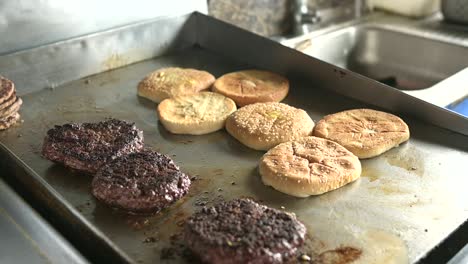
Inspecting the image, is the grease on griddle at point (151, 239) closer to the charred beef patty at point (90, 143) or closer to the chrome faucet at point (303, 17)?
the charred beef patty at point (90, 143)

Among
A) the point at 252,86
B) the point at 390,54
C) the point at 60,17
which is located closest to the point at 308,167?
the point at 252,86

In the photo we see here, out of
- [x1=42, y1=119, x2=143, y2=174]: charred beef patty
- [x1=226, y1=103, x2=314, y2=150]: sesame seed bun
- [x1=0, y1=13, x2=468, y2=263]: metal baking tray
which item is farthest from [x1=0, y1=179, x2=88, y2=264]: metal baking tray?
[x1=226, y1=103, x2=314, y2=150]: sesame seed bun

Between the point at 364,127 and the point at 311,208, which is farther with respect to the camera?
the point at 364,127

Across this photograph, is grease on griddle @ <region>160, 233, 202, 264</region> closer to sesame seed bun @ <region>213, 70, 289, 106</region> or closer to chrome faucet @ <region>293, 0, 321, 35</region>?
sesame seed bun @ <region>213, 70, 289, 106</region>

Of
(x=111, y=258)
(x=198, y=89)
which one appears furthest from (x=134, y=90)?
(x=111, y=258)

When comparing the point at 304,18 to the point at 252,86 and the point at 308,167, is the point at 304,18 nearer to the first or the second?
the point at 252,86

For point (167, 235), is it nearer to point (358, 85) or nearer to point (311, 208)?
point (311, 208)
